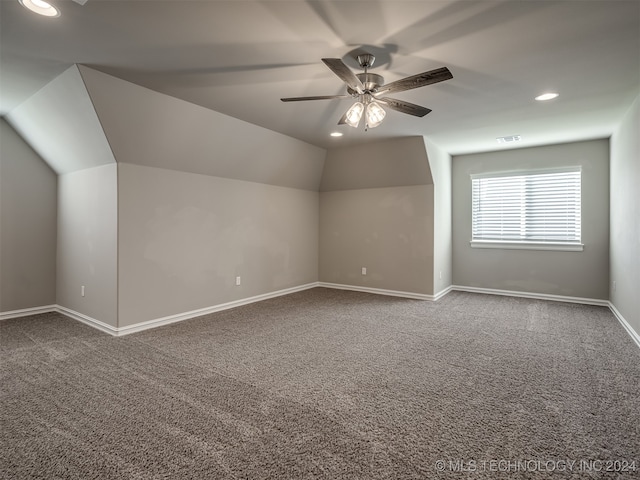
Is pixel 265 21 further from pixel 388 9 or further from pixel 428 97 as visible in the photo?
pixel 428 97

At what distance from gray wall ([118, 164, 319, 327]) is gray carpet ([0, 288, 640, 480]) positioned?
1.83 feet

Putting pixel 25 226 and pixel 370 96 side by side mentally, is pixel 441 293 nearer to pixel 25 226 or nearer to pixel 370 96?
pixel 370 96

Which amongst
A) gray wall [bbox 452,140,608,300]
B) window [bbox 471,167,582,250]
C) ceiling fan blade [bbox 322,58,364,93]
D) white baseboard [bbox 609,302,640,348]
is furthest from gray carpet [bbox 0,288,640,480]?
ceiling fan blade [bbox 322,58,364,93]

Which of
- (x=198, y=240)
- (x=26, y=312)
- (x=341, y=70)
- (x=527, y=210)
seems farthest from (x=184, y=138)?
(x=527, y=210)

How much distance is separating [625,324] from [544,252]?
5.80ft

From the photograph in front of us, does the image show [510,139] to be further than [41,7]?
Yes

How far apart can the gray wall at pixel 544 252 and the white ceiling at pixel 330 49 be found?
1560 millimetres

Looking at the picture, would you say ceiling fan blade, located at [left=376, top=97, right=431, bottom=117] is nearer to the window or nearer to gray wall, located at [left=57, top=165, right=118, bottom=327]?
gray wall, located at [left=57, top=165, right=118, bottom=327]

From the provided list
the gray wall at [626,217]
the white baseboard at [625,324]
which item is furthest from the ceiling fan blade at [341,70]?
the white baseboard at [625,324]

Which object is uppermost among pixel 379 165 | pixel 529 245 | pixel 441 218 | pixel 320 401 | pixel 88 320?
pixel 379 165

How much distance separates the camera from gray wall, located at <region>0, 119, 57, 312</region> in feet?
14.4

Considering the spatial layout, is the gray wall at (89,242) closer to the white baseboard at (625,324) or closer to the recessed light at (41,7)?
the recessed light at (41,7)

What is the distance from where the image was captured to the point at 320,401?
2338 millimetres

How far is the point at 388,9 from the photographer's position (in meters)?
2.10
